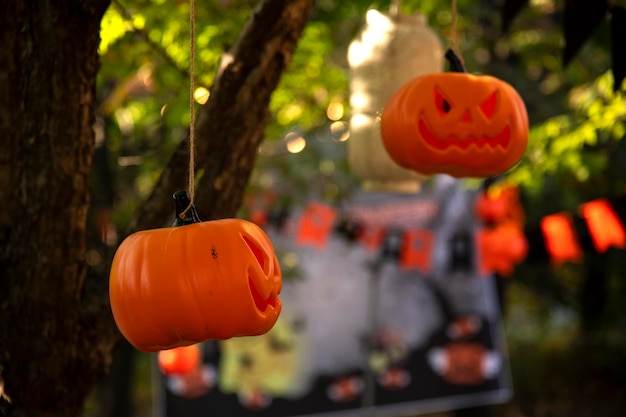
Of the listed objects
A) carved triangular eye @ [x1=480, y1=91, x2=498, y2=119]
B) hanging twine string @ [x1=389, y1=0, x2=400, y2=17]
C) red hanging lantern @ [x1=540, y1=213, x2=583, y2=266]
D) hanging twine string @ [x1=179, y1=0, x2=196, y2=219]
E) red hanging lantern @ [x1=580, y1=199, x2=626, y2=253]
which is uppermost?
hanging twine string @ [x1=179, y1=0, x2=196, y2=219]

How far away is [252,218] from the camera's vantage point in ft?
21.0

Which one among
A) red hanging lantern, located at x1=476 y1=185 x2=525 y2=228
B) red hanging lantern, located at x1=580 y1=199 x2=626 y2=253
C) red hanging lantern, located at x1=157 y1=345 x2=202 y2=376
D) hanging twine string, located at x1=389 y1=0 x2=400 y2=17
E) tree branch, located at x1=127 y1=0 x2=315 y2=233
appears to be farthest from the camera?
red hanging lantern, located at x1=476 y1=185 x2=525 y2=228

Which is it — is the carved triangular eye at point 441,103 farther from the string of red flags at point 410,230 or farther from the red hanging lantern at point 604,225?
the string of red flags at point 410,230

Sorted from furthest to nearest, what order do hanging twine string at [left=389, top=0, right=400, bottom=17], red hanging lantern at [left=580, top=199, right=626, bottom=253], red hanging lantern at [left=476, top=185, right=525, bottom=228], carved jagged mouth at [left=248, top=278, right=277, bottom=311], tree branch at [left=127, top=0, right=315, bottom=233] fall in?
red hanging lantern at [left=476, top=185, right=525, bottom=228]
red hanging lantern at [left=580, top=199, right=626, bottom=253]
hanging twine string at [left=389, top=0, right=400, bottom=17]
tree branch at [left=127, top=0, right=315, bottom=233]
carved jagged mouth at [left=248, top=278, right=277, bottom=311]

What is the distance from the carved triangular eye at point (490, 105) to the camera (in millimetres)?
2049

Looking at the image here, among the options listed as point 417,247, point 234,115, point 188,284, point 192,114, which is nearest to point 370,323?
point 417,247

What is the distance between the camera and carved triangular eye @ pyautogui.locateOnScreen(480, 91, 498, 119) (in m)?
2.05

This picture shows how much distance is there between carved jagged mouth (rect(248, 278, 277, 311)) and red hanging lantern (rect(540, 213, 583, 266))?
4.71m

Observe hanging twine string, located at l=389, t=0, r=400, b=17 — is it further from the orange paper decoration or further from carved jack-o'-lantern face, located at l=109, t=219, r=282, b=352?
the orange paper decoration

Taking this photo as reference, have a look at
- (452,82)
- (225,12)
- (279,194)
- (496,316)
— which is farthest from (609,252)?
(452,82)

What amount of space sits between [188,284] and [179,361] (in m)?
4.65

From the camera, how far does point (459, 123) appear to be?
6.66 feet

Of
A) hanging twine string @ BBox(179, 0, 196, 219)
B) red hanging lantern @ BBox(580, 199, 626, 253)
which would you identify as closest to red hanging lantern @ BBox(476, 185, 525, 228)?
red hanging lantern @ BBox(580, 199, 626, 253)

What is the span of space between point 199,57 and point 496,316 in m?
4.03
